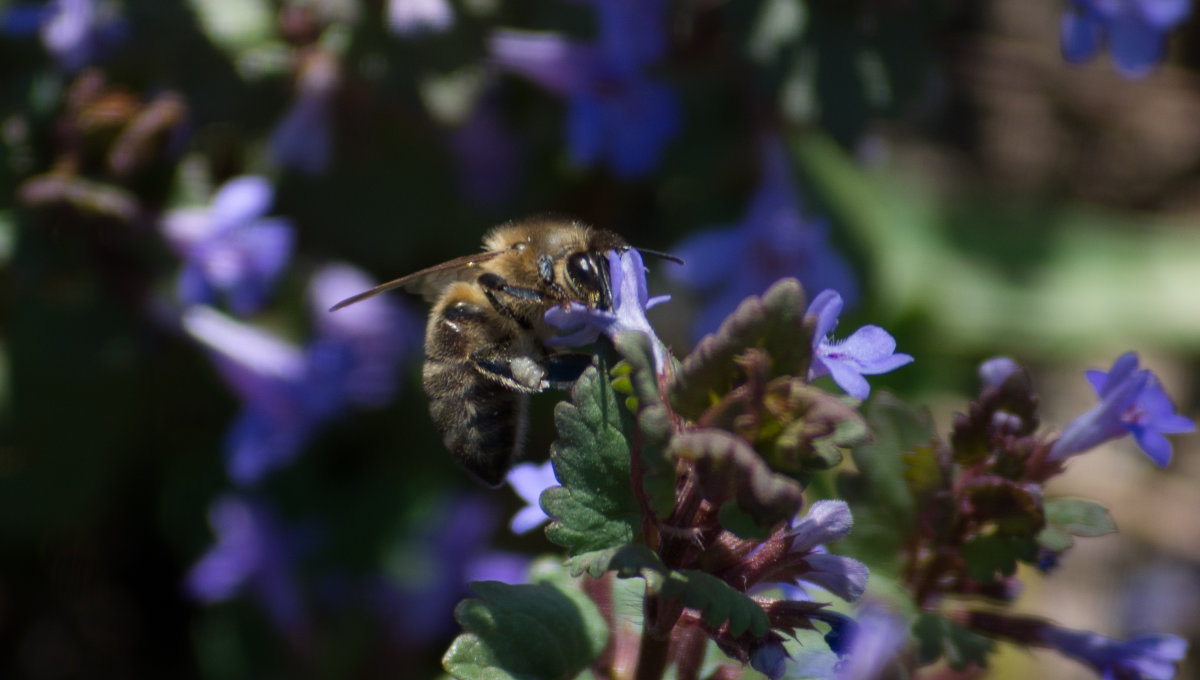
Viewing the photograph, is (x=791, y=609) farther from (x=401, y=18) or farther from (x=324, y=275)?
(x=324, y=275)

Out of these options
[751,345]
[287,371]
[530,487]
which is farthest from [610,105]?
[751,345]

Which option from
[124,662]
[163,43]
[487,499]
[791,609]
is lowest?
[124,662]

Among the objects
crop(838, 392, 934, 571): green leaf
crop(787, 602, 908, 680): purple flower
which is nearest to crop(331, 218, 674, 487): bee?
crop(838, 392, 934, 571): green leaf

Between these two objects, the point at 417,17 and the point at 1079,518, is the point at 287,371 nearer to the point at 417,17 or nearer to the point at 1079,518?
the point at 417,17

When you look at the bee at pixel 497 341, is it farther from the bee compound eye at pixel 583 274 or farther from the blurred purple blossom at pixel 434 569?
the blurred purple blossom at pixel 434 569

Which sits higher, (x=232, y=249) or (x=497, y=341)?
(x=497, y=341)

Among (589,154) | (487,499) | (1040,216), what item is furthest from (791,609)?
(1040,216)
